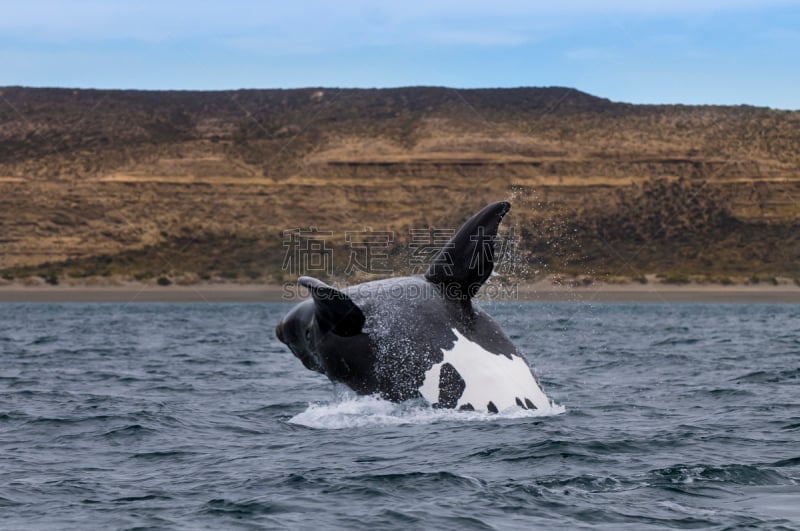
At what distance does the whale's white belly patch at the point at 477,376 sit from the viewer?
36.0 feet

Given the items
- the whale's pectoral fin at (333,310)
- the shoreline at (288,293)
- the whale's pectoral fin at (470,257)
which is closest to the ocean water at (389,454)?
the whale's pectoral fin at (333,310)

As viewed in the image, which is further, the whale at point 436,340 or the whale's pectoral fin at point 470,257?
the whale at point 436,340

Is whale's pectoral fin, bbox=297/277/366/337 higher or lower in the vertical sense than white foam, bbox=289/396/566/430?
higher

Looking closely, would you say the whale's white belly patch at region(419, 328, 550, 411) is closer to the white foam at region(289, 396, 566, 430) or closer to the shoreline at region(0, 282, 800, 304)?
the white foam at region(289, 396, 566, 430)

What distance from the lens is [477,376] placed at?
1099 cm

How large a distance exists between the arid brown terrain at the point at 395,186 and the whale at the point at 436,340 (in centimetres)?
5119

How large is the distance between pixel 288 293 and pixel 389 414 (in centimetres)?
4965

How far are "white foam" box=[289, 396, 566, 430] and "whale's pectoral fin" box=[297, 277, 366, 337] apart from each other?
80 centimetres

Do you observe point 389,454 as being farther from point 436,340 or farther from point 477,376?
point 436,340

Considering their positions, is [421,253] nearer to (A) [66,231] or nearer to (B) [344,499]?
(A) [66,231]

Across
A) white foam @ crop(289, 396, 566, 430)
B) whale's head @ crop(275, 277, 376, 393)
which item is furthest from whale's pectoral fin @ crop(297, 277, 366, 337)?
white foam @ crop(289, 396, 566, 430)

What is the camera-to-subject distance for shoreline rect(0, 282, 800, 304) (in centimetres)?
6353

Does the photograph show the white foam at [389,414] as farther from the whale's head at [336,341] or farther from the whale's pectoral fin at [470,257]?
the whale's pectoral fin at [470,257]

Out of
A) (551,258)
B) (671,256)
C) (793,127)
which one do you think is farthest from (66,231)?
(793,127)
